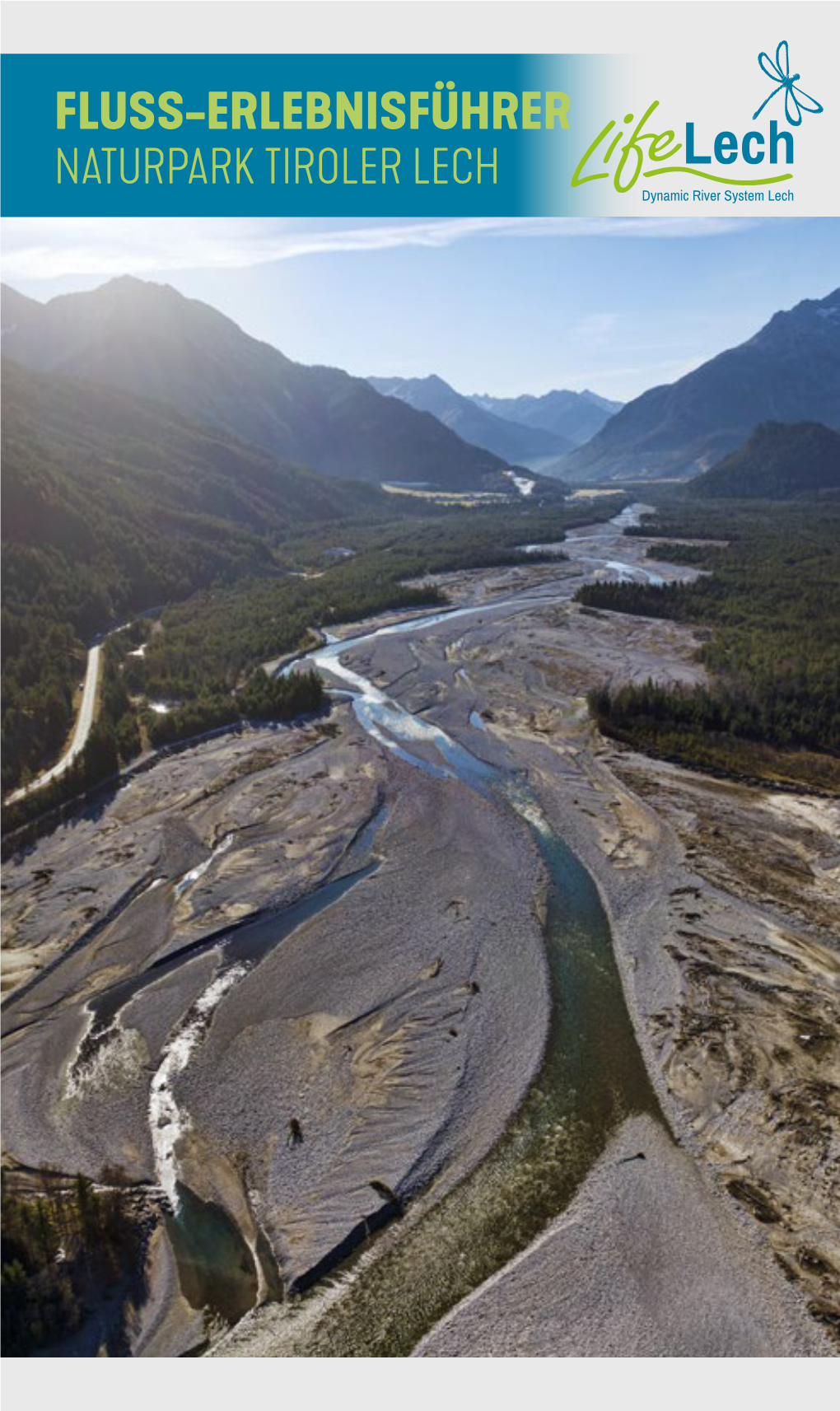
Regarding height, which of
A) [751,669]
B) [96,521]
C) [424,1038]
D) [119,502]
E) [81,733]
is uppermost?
[119,502]

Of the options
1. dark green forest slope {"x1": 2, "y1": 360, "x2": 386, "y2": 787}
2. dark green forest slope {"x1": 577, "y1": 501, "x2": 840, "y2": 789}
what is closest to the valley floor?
dark green forest slope {"x1": 577, "y1": 501, "x2": 840, "y2": 789}

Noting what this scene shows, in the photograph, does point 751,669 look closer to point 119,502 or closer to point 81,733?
point 81,733

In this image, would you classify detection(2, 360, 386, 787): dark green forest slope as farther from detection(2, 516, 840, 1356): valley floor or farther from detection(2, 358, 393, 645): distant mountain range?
detection(2, 516, 840, 1356): valley floor

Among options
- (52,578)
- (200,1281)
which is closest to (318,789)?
(200,1281)

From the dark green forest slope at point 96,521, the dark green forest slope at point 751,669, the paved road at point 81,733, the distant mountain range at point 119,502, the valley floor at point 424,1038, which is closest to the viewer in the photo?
the valley floor at point 424,1038

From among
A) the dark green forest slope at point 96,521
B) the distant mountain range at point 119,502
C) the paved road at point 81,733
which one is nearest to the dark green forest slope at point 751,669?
the paved road at point 81,733

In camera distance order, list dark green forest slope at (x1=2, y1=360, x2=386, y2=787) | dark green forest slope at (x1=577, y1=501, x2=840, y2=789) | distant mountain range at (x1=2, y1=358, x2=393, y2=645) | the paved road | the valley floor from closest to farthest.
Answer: the valley floor, the paved road, dark green forest slope at (x1=577, y1=501, x2=840, y2=789), dark green forest slope at (x1=2, y1=360, x2=386, y2=787), distant mountain range at (x1=2, y1=358, x2=393, y2=645)

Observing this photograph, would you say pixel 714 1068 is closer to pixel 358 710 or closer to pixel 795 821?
pixel 795 821

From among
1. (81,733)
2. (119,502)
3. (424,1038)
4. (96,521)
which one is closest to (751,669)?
(424,1038)

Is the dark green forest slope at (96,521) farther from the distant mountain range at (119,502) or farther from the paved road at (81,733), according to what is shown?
the paved road at (81,733)

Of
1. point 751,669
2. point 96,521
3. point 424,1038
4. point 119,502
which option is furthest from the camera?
point 119,502
